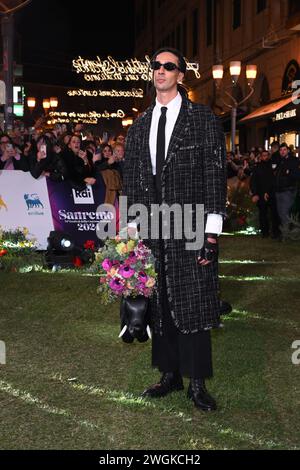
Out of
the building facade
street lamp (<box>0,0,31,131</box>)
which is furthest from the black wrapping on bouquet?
the building facade

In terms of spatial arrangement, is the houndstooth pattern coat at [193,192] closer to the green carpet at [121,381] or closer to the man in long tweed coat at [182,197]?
the man in long tweed coat at [182,197]

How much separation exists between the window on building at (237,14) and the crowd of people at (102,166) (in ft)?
55.4

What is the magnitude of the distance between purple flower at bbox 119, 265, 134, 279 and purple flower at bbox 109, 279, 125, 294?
0.07 metres

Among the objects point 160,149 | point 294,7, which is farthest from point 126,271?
point 294,7

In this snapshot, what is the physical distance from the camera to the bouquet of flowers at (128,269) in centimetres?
462

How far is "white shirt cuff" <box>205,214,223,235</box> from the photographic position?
454 centimetres

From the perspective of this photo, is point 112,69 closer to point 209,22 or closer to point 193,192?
point 209,22

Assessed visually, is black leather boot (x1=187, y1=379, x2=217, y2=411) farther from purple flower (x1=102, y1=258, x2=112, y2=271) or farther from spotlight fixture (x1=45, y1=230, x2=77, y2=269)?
spotlight fixture (x1=45, y1=230, x2=77, y2=269)

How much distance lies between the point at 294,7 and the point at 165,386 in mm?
21247

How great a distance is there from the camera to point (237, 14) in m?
32.3

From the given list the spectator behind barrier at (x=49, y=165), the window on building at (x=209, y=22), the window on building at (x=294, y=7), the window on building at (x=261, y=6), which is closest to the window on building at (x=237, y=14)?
the window on building at (x=261, y=6)

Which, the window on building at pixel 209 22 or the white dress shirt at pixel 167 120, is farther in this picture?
the window on building at pixel 209 22
